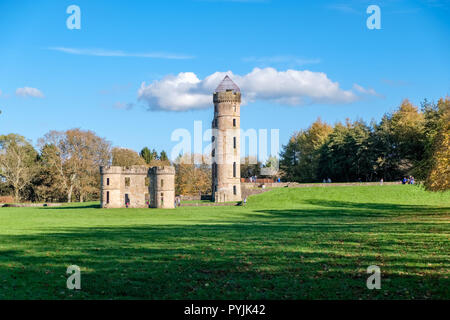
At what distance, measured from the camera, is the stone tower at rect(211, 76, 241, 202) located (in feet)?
216

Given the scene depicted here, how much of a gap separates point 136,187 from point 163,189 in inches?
175

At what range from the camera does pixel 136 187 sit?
58469mm

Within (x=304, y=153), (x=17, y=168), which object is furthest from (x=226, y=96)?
(x=17, y=168)

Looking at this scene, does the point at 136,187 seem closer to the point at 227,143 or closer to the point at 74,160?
the point at 227,143

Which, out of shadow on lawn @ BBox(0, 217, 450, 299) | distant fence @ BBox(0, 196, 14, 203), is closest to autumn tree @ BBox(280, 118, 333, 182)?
distant fence @ BBox(0, 196, 14, 203)

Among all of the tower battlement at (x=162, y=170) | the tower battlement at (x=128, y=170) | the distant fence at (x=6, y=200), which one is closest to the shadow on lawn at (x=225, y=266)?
the tower battlement at (x=162, y=170)

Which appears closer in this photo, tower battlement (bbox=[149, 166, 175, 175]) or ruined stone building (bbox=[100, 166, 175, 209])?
ruined stone building (bbox=[100, 166, 175, 209])

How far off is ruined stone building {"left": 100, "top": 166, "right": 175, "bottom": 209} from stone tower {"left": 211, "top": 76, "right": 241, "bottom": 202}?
10.8m

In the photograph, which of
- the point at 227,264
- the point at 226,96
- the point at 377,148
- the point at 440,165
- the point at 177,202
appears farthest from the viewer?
the point at 377,148

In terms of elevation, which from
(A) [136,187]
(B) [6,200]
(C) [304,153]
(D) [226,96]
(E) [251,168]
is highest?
(D) [226,96]

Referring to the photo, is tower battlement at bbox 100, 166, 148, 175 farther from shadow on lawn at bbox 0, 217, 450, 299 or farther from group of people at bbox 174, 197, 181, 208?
shadow on lawn at bbox 0, 217, 450, 299

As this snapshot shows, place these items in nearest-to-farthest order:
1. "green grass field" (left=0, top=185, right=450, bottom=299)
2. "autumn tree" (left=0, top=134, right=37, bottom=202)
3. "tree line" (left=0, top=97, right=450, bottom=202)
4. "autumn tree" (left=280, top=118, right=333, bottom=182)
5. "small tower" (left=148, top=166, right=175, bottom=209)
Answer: "green grass field" (left=0, top=185, right=450, bottom=299)
"small tower" (left=148, top=166, right=175, bottom=209)
"tree line" (left=0, top=97, right=450, bottom=202)
"autumn tree" (left=0, top=134, right=37, bottom=202)
"autumn tree" (left=280, top=118, right=333, bottom=182)
